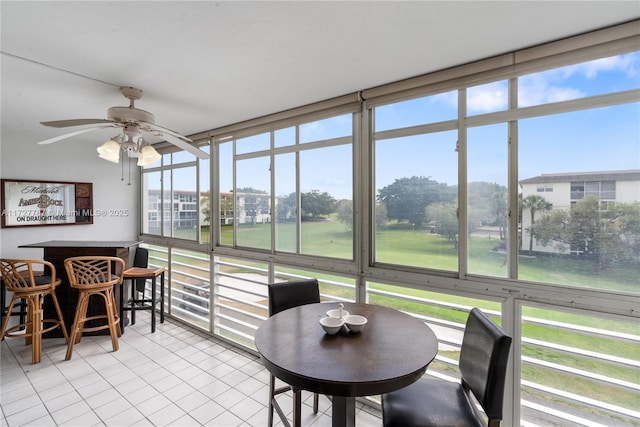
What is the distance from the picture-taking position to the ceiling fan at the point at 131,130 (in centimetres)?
225

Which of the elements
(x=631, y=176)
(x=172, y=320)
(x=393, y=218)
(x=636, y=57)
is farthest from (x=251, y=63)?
(x=172, y=320)

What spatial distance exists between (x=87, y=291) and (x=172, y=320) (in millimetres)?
1453

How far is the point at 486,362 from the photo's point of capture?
1.38 metres

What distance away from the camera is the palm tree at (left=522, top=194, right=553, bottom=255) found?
190 cm

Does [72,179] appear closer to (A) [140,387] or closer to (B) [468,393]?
(A) [140,387]

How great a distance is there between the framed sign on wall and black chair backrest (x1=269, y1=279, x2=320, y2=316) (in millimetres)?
4158

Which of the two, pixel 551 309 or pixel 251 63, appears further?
pixel 251 63

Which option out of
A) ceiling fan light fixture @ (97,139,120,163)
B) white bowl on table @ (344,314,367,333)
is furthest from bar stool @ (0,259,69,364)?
white bowl on table @ (344,314,367,333)

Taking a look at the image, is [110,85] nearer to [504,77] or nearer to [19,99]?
[19,99]

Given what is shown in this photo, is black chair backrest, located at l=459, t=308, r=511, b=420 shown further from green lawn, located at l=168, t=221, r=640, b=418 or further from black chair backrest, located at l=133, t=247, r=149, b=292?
black chair backrest, located at l=133, t=247, r=149, b=292

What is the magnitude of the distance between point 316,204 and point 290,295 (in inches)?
41.4

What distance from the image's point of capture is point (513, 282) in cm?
193

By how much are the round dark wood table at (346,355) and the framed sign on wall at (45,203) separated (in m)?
4.45

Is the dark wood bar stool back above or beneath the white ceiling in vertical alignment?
beneath
